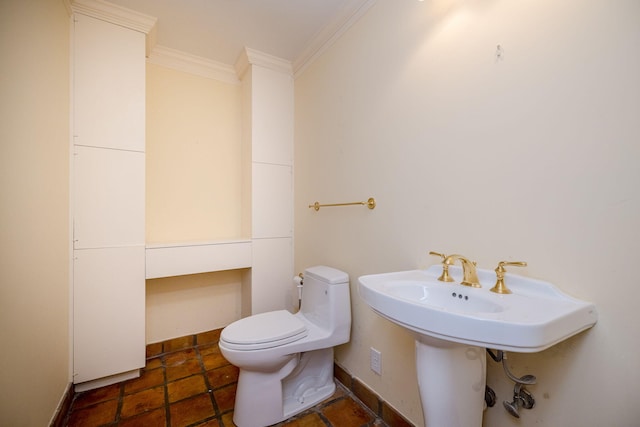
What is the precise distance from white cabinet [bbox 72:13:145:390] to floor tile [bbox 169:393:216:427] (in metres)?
0.43

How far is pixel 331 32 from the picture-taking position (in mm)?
1766

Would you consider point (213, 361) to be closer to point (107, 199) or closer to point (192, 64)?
point (107, 199)

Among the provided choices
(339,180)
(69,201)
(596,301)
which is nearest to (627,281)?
(596,301)

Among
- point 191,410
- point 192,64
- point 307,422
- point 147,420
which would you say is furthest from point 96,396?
point 192,64

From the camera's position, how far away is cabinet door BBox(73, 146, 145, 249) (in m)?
1.56

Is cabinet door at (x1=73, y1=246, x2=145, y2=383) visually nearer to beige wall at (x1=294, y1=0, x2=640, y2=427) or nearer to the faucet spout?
beige wall at (x1=294, y1=0, x2=640, y2=427)

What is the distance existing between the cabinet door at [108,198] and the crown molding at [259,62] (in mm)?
1064

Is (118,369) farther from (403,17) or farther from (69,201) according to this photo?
(403,17)

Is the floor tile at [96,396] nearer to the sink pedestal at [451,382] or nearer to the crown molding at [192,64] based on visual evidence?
the sink pedestal at [451,382]

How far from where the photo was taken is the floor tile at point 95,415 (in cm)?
136

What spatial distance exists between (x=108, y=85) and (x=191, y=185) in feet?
2.67

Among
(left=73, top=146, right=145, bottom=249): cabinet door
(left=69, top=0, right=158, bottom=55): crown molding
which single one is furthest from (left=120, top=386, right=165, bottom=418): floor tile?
(left=69, top=0, right=158, bottom=55): crown molding

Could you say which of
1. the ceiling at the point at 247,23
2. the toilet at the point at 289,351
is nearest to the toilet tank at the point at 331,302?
the toilet at the point at 289,351

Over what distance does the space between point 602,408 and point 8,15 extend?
88.4 inches
